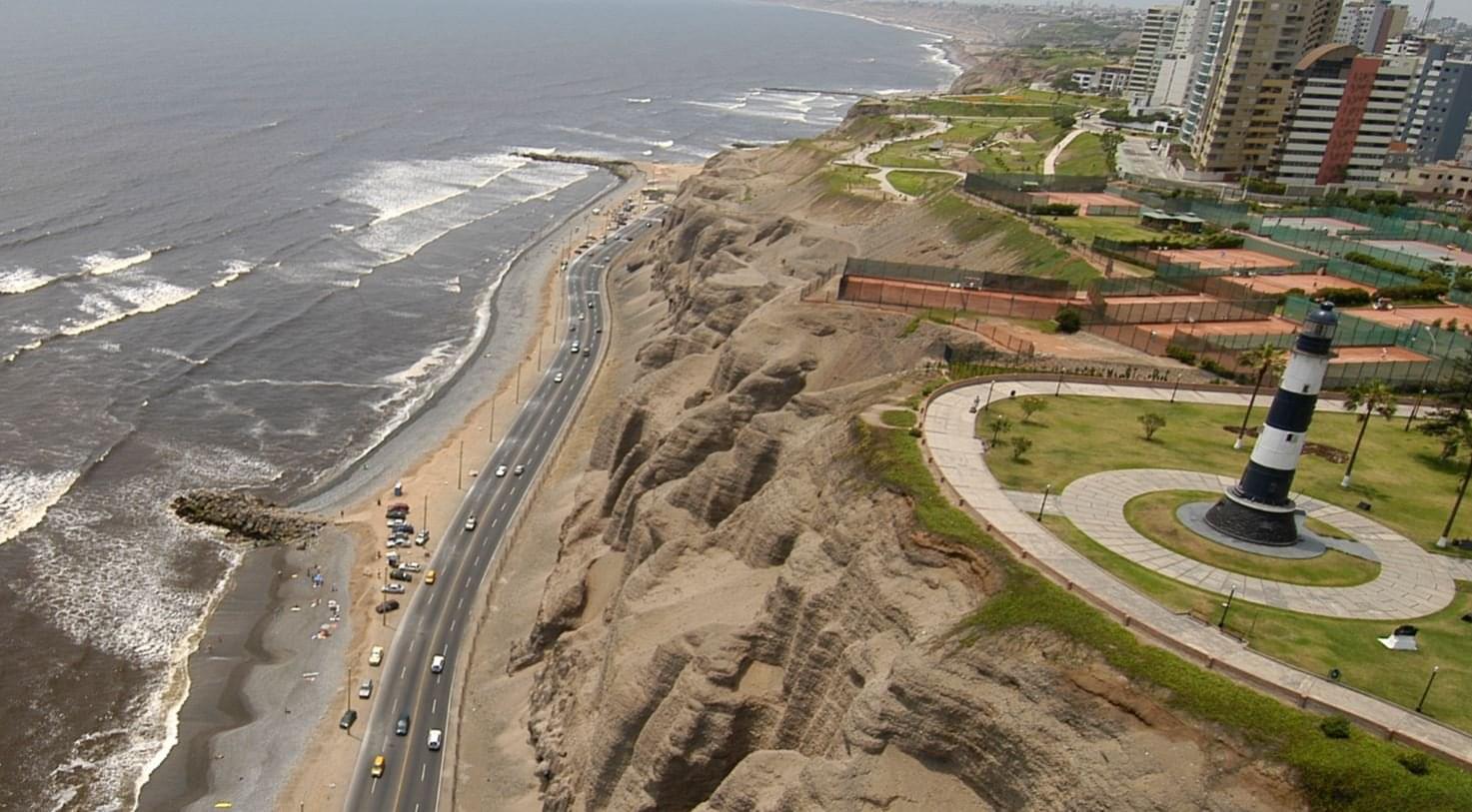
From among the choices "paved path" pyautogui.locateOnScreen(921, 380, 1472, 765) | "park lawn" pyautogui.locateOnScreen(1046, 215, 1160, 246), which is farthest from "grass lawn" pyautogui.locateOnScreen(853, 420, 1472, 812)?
"park lawn" pyautogui.locateOnScreen(1046, 215, 1160, 246)

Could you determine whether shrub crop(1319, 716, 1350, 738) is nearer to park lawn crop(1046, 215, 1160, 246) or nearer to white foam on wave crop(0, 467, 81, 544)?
park lawn crop(1046, 215, 1160, 246)

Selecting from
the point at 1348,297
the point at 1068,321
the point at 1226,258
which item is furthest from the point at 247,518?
the point at 1348,297

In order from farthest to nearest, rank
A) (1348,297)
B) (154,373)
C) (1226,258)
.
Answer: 1. (154,373)
2. (1226,258)
3. (1348,297)

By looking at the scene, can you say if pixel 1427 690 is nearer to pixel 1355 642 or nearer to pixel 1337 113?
pixel 1355 642

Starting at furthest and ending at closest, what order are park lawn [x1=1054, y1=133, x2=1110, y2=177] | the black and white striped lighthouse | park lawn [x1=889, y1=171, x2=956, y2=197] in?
park lawn [x1=1054, y1=133, x2=1110, y2=177]
park lawn [x1=889, y1=171, x2=956, y2=197]
the black and white striped lighthouse

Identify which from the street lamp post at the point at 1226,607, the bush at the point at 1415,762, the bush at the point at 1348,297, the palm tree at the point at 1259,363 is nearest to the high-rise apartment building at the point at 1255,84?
the bush at the point at 1348,297

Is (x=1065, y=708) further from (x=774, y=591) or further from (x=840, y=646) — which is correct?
(x=774, y=591)
